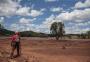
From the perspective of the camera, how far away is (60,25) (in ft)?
300

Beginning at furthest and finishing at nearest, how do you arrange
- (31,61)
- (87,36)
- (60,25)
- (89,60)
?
(87,36) → (60,25) → (89,60) → (31,61)

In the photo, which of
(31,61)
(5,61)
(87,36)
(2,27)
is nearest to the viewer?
(5,61)

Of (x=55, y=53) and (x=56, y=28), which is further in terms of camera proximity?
(x=56, y=28)

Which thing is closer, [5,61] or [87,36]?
[5,61]

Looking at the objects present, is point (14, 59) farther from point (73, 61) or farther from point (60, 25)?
point (60, 25)

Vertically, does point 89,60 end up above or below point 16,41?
below

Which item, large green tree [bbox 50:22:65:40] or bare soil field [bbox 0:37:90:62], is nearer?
bare soil field [bbox 0:37:90:62]

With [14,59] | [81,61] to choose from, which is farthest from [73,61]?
[14,59]

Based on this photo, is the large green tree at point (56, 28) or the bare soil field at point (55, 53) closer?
the bare soil field at point (55, 53)

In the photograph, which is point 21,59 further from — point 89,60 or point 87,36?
point 87,36

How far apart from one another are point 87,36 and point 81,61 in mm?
108968

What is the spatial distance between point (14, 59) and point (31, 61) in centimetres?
125

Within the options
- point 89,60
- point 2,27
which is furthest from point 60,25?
point 89,60

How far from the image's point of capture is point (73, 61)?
2038cm
